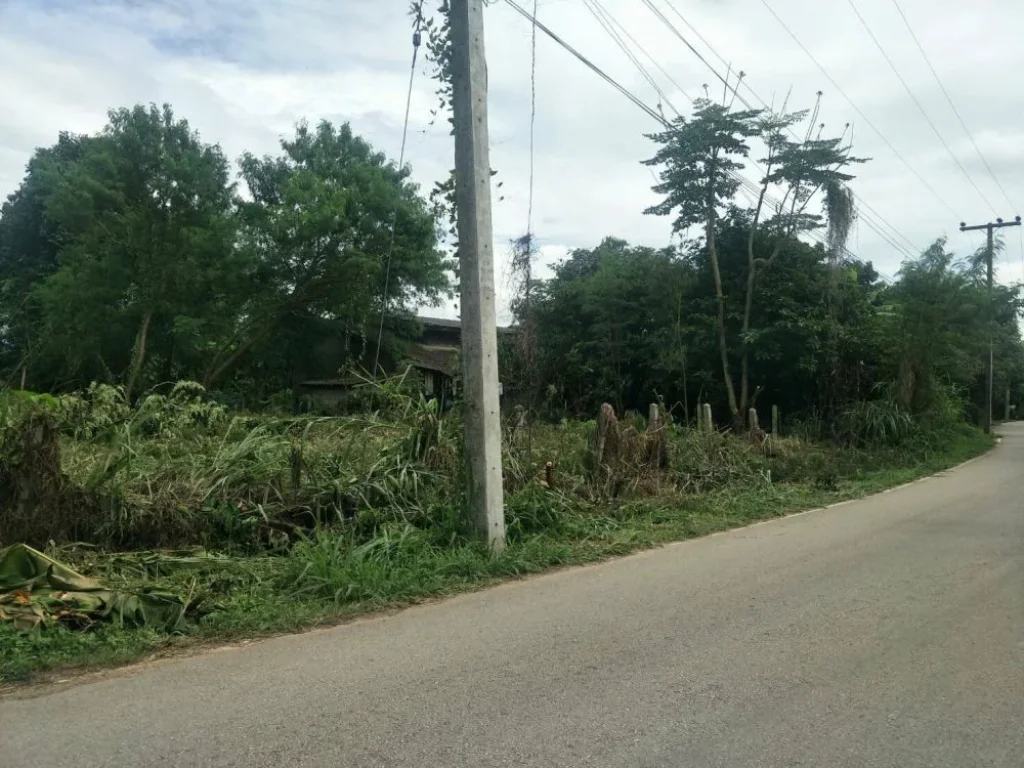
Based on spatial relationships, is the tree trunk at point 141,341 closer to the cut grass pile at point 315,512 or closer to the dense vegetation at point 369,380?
the dense vegetation at point 369,380

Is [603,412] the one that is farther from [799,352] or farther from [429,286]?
[429,286]

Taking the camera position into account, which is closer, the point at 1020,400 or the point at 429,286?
the point at 429,286

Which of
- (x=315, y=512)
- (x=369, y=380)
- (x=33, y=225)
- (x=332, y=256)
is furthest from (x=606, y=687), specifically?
(x=33, y=225)

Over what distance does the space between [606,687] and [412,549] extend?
3895 mm

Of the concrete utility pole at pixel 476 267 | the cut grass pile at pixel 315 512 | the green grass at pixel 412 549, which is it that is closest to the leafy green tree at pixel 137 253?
the cut grass pile at pixel 315 512

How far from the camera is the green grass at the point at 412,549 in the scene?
593 centimetres

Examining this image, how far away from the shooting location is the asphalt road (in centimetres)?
404

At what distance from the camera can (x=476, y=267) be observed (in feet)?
28.7

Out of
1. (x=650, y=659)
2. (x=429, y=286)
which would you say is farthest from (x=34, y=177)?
(x=650, y=659)

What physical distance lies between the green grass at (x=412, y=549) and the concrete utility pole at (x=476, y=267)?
619 millimetres

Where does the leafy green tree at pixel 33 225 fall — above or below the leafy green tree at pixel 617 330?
above

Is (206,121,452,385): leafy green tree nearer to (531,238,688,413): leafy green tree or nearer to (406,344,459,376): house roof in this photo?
(406,344,459,376): house roof

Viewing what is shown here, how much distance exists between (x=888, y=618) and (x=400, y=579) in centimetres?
392

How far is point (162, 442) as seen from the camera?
38.5 feet
